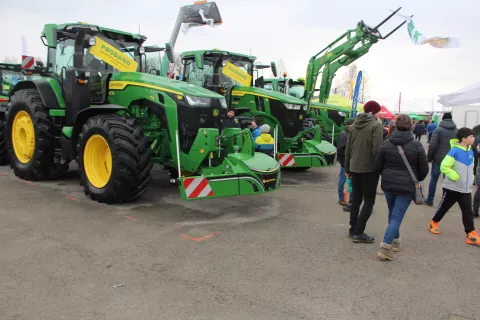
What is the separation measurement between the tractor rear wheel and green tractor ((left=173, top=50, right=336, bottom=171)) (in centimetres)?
362

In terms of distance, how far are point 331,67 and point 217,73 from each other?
15.0 ft

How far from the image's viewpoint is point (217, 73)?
9562 millimetres

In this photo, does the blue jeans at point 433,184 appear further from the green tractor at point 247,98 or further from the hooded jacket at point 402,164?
the hooded jacket at point 402,164

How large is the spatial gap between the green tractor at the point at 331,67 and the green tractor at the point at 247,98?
4.87 feet

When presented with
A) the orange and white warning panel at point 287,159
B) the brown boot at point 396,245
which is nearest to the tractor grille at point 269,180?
the brown boot at point 396,245

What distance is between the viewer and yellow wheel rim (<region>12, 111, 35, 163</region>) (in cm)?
736

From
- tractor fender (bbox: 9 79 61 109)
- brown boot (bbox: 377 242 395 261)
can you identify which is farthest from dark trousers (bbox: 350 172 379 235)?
tractor fender (bbox: 9 79 61 109)

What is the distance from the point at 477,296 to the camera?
139 inches

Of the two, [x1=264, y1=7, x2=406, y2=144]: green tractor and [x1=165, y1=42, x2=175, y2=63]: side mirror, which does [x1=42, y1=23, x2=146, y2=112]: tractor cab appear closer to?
[x1=165, y1=42, x2=175, y2=63]: side mirror

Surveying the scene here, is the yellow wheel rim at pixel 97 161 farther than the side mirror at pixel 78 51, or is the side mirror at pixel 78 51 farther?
the side mirror at pixel 78 51

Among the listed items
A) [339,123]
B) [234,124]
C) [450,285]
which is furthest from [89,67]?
[339,123]

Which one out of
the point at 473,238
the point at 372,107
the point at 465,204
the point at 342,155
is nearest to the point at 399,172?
the point at 372,107

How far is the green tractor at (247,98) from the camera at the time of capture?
9344 millimetres

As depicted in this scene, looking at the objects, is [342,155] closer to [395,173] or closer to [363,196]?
[363,196]
